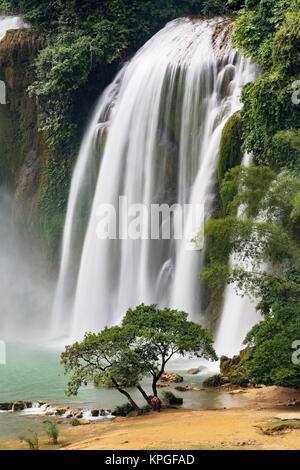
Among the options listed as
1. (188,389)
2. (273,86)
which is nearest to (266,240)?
(188,389)

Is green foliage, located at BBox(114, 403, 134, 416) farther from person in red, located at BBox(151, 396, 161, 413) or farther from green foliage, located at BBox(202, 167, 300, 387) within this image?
green foliage, located at BBox(202, 167, 300, 387)

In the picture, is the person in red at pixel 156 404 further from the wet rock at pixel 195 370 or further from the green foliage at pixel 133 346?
the wet rock at pixel 195 370

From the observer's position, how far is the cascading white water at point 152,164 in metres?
24.0

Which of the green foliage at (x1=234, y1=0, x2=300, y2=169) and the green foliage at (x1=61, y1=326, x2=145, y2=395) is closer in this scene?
the green foliage at (x1=61, y1=326, x2=145, y2=395)

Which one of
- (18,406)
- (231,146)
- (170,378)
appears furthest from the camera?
(231,146)

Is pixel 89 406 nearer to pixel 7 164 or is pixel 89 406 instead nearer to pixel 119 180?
pixel 119 180

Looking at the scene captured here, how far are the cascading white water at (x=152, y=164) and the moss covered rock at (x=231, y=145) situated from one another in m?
1.06

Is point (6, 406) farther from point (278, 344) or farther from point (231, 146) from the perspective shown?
point (231, 146)

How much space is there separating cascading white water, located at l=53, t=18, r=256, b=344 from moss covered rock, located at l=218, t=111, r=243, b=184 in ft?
3.49

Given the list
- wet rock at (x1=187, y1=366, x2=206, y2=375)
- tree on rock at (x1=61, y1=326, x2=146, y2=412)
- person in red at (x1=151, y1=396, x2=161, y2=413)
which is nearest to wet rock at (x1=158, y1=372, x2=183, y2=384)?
wet rock at (x1=187, y1=366, x2=206, y2=375)

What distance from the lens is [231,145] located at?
2172 centimetres

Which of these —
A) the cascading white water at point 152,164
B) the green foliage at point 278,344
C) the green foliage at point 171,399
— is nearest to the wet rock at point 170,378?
the green foliage at point 171,399

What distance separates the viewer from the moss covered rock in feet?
70.9

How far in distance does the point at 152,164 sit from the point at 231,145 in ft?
17.4
